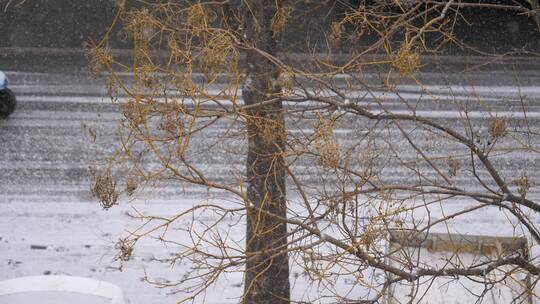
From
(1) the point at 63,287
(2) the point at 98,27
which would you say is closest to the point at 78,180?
(1) the point at 63,287

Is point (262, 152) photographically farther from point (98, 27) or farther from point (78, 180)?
point (98, 27)

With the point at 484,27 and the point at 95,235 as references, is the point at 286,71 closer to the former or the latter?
the point at 95,235

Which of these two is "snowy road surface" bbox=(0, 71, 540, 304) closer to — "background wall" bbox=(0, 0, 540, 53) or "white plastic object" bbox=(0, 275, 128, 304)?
"white plastic object" bbox=(0, 275, 128, 304)

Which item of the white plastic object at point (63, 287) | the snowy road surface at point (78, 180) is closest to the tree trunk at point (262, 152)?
the white plastic object at point (63, 287)

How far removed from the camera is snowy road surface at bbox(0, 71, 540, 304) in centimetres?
996

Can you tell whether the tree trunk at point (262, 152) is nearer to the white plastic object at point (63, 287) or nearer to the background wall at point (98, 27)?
the white plastic object at point (63, 287)

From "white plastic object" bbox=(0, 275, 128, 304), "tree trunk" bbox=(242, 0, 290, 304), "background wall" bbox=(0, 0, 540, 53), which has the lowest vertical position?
"white plastic object" bbox=(0, 275, 128, 304)

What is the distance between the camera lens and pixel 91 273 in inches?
388

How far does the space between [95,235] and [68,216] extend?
0.69m

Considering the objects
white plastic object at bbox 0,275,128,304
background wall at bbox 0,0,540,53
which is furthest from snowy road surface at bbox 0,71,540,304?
background wall at bbox 0,0,540,53

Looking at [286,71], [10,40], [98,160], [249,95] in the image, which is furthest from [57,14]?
[286,71]

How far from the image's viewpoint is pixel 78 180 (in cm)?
1215

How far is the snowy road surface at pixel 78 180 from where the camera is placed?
9961 mm

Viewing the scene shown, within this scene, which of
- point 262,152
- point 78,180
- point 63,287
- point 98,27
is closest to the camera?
point 63,287
